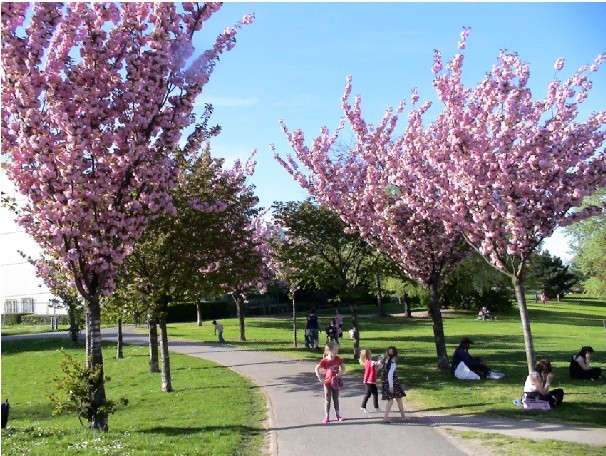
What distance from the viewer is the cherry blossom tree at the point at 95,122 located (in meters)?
9.93

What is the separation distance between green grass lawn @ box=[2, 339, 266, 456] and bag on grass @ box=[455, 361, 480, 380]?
5.39 metres

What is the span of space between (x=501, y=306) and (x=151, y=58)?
46.9 metres

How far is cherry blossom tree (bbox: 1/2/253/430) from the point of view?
993 cm

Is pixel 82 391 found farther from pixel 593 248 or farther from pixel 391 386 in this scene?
pixel 593 248

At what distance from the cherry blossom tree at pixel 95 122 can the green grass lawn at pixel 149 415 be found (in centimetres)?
114

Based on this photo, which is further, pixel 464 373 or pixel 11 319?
pixel 11 319

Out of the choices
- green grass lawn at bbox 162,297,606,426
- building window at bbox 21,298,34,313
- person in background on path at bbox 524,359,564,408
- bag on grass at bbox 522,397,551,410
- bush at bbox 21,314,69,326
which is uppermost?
building window at bbox 21,298,34,313

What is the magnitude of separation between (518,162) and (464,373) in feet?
19.8

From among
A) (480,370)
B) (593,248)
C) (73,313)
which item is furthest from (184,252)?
(593,248)

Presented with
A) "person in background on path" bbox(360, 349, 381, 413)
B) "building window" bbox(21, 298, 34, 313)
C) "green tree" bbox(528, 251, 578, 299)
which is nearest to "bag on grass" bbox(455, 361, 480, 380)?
"person in background on path" bbox(360, 349, 381, 413)

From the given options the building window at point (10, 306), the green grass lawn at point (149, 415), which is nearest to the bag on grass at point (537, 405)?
the green grass lawn at point (149, 415)

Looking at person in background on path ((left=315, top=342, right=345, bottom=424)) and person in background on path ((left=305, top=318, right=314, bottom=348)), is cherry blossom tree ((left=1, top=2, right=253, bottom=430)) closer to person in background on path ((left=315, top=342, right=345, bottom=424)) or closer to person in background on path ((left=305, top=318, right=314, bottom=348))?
person in background on path ((left=315, top=342, right=345, bottom=424))

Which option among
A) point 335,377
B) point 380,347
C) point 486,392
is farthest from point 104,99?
point 380,347

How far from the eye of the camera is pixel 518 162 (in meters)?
12.6
